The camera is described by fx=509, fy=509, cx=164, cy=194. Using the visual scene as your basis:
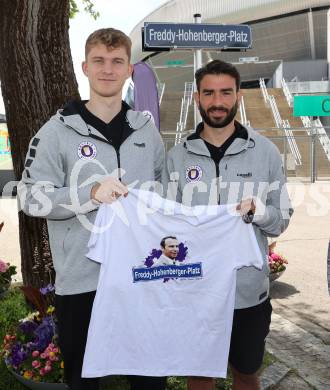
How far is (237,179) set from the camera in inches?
121

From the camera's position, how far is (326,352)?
16.0 feet

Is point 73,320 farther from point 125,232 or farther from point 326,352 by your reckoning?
point 326,352

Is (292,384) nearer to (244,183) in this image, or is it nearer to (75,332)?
(244,183)

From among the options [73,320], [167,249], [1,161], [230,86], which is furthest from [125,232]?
[1,161]

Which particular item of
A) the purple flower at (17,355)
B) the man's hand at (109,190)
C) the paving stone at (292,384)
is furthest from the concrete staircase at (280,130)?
the man's hand at (109,190)

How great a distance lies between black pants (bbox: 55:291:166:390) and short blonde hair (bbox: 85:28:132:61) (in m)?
1.40

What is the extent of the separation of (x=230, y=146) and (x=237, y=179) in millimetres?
205

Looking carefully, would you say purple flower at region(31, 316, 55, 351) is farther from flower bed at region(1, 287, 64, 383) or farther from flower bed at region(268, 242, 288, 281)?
flower bed at region(268, 242, 288, 281)

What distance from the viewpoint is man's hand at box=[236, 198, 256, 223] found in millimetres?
2883

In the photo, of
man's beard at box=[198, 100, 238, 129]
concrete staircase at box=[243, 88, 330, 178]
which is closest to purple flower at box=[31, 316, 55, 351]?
man's beard at box=[198, 100, 238, 129]

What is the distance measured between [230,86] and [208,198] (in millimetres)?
695

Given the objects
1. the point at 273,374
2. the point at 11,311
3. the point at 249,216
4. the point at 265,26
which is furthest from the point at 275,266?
the point at 265,26

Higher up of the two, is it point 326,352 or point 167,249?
point 167,249

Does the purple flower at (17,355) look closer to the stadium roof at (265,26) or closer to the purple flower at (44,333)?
the purple flower at (44,333)
